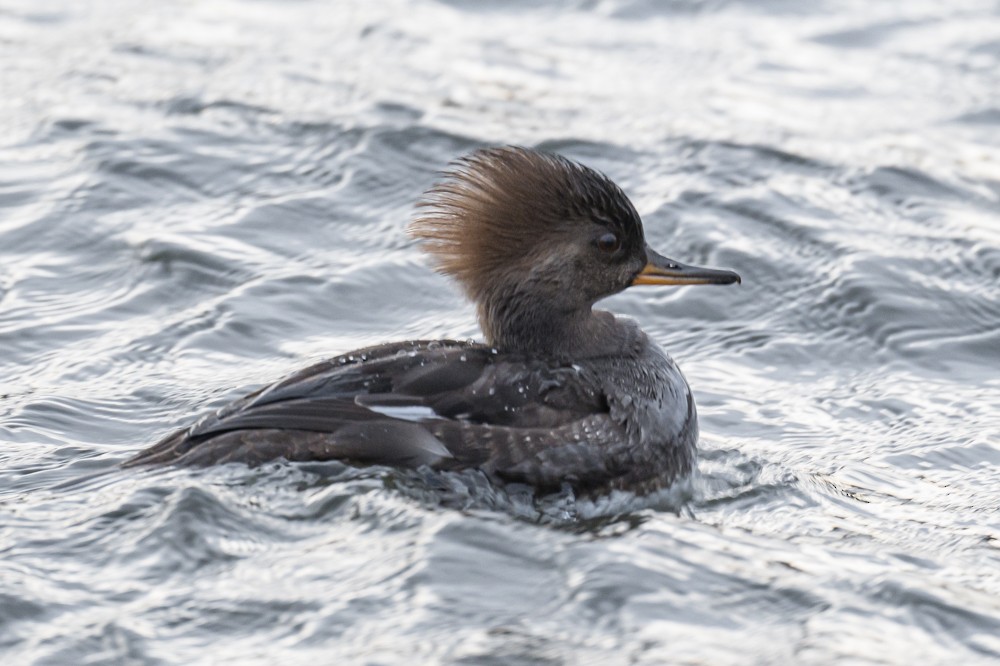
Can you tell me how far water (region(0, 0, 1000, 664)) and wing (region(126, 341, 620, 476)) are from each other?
0.12 metres

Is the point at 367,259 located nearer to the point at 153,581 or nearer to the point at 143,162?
the point at 143,162

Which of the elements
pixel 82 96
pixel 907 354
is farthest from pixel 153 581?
pixel 82 96

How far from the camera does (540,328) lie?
21.2 ft

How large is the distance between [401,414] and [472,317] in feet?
7.54

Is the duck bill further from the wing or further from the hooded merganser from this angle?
the wing

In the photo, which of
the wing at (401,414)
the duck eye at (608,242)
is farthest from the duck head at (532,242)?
the wing at (401,414)

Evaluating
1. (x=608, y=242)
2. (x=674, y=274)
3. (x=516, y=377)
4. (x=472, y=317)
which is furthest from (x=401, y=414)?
(x=472, y=317)

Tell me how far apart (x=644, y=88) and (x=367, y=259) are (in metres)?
3.08

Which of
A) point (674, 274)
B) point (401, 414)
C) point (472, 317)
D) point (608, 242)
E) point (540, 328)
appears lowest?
point (472, 317)

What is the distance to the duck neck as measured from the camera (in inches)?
253

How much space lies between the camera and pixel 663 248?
882cm

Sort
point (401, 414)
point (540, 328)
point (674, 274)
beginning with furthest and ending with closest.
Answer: point (674, 274), point (540, 328), point (401, 414)

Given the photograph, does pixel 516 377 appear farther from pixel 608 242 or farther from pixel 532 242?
pixel 608 242

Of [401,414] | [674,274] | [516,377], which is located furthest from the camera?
[674,274]
